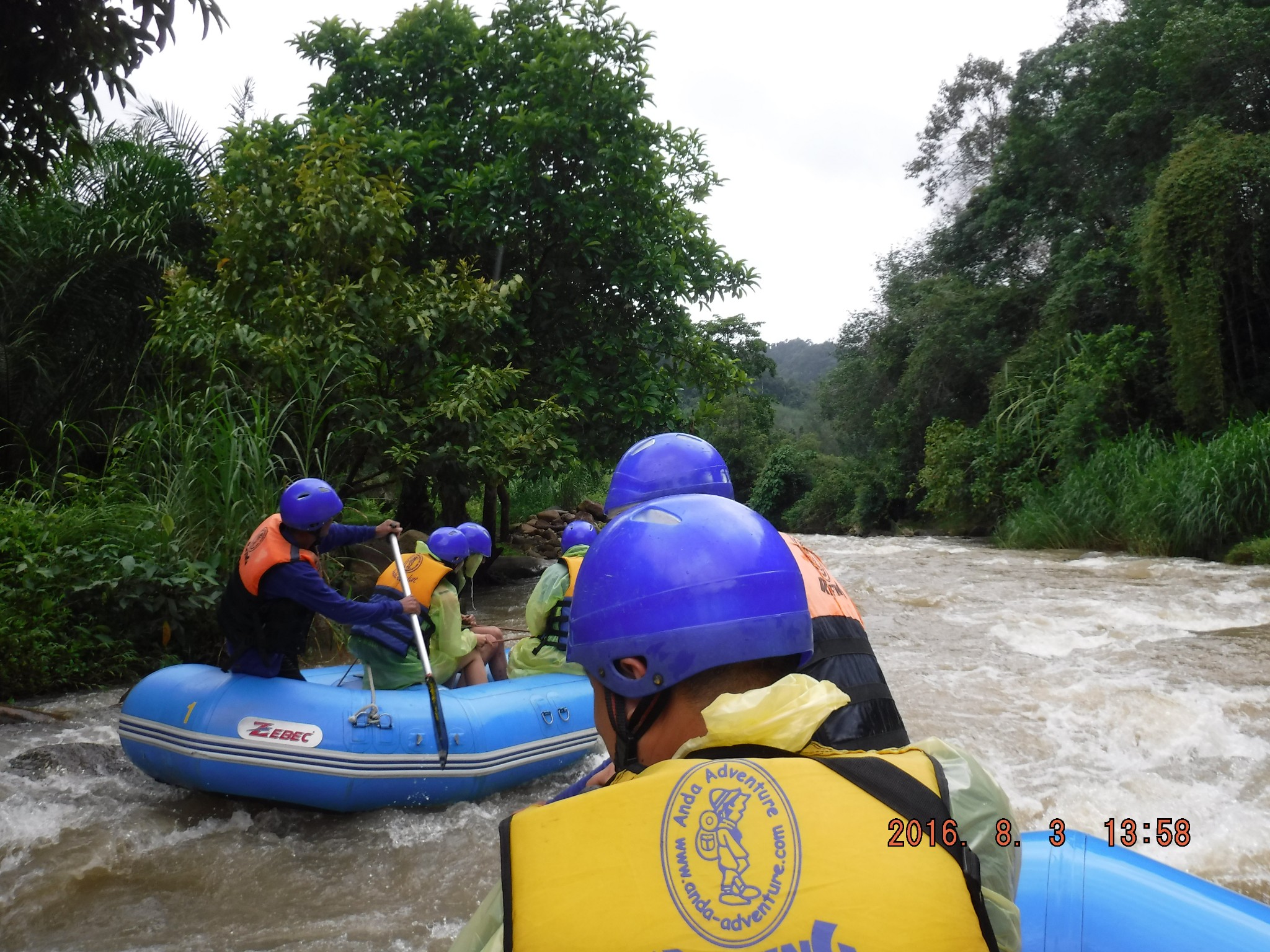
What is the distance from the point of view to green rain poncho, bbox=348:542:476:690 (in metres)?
4.72

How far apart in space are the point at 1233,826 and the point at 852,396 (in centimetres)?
2406

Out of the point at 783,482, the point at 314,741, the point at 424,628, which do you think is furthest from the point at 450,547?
the point at 783,482

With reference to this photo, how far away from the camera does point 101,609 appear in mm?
5746

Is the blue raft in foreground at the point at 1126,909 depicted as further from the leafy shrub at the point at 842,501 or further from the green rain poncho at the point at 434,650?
the leafy shrub at the point at 842,501

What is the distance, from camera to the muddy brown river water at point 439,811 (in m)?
3.22

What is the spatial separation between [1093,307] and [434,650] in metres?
15.4

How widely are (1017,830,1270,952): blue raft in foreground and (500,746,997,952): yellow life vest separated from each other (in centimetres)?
103

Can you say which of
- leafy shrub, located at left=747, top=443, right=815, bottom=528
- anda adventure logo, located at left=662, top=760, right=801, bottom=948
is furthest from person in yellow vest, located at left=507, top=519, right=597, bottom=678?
leafy shrub, located at left=747, top=443, right=815, bottom=528

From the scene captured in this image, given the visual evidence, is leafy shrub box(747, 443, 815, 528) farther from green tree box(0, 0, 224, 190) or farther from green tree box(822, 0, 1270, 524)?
green tree box(0, 0, 224, 190)

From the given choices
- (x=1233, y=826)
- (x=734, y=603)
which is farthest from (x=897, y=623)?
(x=734, y=603)

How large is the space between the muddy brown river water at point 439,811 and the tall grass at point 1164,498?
431 cm

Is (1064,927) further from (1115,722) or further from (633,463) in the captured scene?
(1115,722)

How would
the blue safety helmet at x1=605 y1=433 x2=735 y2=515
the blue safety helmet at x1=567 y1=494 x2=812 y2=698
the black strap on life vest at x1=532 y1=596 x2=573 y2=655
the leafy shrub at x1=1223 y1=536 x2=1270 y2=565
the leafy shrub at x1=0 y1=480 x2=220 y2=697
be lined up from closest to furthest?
the blue safety helmet at x1=567 y1=494 x2=812 y2=698 < the blue safety helmet at x1=605 y1=433 x2=735 y2=515 < the black strap on life vest at x1=532 y1=596 x2=573 y2=655 < the leafy shrub at x1=0 y1=480 x2=220 y2=697 < the leafy shrub at x1=1223 y1=536 x2=1270 y2=565
